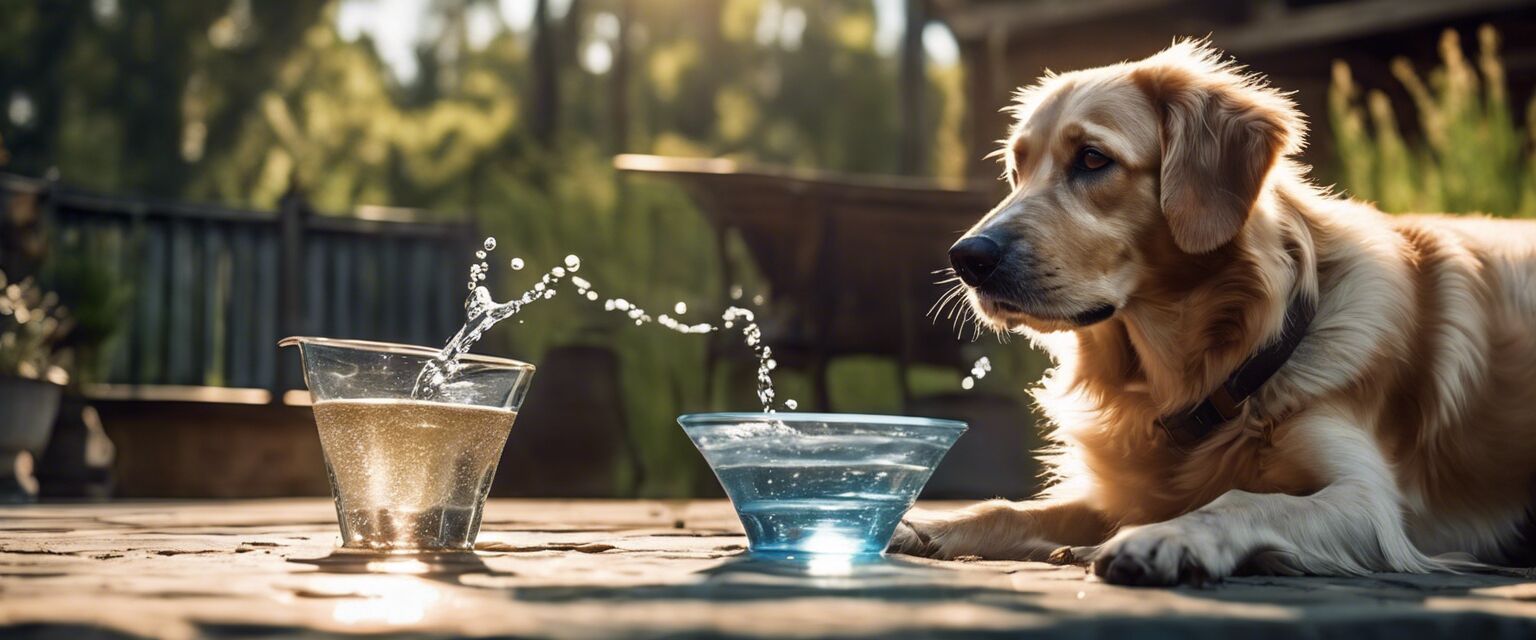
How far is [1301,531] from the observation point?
2.57m

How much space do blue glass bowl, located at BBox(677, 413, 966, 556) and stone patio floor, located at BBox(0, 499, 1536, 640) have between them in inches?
4.1

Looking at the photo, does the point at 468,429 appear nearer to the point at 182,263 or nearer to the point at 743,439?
the point at 743,439

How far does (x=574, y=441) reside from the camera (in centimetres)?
869

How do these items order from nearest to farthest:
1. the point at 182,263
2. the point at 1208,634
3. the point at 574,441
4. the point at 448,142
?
the point at 1208,634 < the point at 574,441 < the point at 182,263 < the point at 448,142

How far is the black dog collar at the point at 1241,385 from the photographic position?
118 inches

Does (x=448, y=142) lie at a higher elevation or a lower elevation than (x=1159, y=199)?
higher

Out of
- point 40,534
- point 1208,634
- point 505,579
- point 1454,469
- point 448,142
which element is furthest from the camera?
point 448,142

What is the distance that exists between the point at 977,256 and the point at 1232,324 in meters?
0.55

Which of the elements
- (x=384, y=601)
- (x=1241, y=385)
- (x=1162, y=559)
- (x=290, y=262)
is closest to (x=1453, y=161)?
(x=1241, y=385)

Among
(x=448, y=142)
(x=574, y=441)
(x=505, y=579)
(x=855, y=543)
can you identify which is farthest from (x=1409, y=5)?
(x=448, y=142)

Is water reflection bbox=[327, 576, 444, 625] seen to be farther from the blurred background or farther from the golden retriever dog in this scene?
the blurred background

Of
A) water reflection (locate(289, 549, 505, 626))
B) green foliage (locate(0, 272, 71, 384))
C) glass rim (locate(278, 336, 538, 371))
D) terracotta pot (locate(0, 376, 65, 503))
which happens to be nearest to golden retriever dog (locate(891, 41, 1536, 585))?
glass rim (locate(278, 336, 538, 371))

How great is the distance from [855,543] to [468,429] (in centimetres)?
71

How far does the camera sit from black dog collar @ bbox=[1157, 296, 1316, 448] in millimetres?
2992
